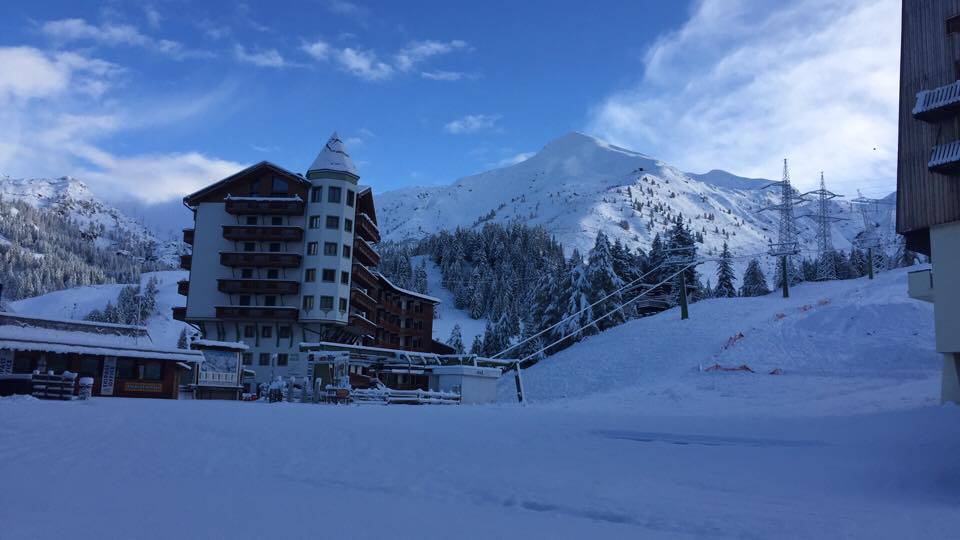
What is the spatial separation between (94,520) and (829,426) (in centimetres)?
2523

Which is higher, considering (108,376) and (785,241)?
(785,241)

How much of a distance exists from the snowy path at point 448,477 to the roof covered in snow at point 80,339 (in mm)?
17147

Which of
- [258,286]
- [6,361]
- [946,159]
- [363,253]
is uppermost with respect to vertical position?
[363,253]

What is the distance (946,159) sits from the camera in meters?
30.0

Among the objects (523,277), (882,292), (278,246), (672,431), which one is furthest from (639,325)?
(523,277)

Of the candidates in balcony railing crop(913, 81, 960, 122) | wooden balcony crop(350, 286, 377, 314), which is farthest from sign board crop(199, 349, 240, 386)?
balcony railing crop(913, 81, 960, 122)

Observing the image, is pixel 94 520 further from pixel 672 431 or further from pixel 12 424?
pixel 672 431

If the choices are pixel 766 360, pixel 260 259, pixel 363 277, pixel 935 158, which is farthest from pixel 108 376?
pixel 935 158

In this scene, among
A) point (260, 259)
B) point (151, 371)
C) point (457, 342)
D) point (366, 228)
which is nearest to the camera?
point (151, 371)

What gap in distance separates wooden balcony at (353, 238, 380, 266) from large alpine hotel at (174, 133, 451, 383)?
1.09 feet

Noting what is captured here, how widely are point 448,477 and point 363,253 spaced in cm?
6522

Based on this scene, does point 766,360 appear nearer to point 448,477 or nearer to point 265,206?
point 448,477

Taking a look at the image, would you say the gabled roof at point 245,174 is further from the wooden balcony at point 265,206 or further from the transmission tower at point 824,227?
the transmission tower at point 824,227

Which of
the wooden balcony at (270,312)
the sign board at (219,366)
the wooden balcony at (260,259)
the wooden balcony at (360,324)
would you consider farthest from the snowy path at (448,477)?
the wooden balcony at (360,324)
